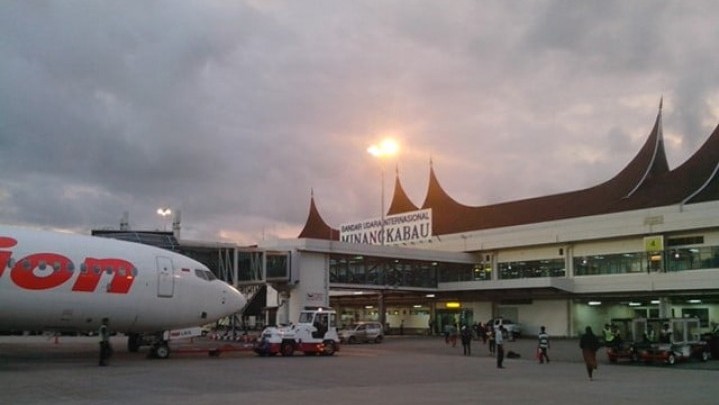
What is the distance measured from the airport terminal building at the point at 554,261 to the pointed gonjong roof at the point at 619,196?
121 millimetres

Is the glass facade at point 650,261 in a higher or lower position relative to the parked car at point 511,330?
higher

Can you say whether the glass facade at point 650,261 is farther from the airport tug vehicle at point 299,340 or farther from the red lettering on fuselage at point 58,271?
the red lettering on fuselage at point 58,271

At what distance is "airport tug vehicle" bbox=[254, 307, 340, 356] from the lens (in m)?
34.5

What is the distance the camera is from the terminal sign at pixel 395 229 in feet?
249

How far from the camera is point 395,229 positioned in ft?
263

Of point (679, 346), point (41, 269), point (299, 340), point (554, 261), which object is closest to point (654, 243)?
point (554, 261)

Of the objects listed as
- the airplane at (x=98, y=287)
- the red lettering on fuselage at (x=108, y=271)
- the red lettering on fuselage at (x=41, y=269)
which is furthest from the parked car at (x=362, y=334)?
the red lettering on fuselage at (x=41, y=269)

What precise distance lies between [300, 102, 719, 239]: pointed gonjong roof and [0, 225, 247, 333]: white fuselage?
38.8 metres

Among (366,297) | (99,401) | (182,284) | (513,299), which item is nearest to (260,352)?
(182,284)

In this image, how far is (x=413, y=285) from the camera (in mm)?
64625

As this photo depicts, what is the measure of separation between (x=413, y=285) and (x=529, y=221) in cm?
1580

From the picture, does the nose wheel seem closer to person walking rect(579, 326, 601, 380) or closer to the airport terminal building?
person walking rect(579, 326, 601, 380)

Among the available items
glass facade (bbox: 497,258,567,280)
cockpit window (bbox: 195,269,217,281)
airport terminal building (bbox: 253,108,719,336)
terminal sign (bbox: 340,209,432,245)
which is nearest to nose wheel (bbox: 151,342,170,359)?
cockpit window (bbox: 195,269,217,281)

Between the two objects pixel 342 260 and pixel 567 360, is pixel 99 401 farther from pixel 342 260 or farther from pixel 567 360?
pixel 342 260
